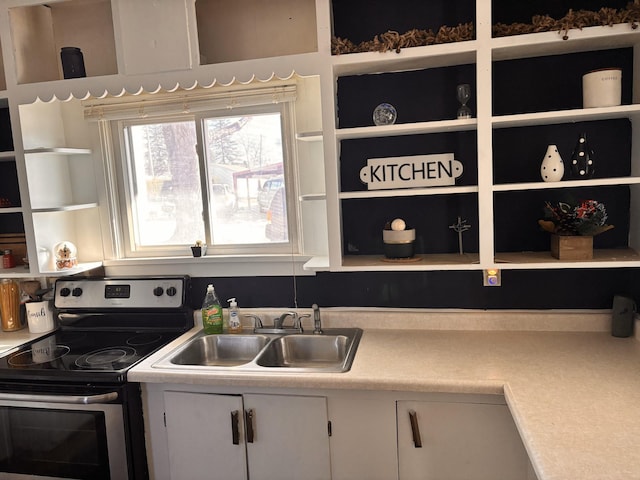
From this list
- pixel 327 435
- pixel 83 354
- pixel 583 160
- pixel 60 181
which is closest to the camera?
pixel 327 435

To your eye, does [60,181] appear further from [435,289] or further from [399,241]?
[435,289]

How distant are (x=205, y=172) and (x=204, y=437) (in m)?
1.27

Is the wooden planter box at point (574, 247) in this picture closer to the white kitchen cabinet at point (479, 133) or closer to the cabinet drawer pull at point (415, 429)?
the white kitchen cabinet at point (479, 133)

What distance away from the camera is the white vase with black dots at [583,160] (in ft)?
6.26

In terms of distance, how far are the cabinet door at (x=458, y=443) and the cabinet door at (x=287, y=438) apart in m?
0.29

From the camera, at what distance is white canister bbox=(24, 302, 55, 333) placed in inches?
98.7

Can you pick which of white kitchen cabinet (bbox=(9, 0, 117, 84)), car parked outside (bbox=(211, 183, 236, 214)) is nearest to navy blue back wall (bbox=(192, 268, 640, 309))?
car parked outside (bbox=(211, 183, 236, 214))

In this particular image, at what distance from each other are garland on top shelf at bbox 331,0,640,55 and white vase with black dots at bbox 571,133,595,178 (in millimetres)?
409

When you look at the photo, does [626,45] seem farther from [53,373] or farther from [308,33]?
[53,373]

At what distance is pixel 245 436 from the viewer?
6.15 ft

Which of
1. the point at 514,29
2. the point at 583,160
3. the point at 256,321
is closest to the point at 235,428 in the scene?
the point at 256,321

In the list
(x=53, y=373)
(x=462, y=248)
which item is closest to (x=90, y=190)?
(x=53, y=373)

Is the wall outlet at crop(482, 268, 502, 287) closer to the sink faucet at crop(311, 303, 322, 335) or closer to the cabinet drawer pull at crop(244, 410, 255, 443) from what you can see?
the sink faucet at crop(311, 303, 322, 335)

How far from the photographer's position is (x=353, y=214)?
2.34 m
